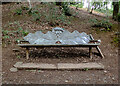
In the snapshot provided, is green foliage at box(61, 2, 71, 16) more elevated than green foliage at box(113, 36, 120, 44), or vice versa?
green foliage at box(61, 2, 71, 16)

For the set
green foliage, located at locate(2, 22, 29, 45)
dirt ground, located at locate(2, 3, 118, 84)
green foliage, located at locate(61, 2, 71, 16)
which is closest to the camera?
dirt ground, located at locate(2, 3, 118, 84)

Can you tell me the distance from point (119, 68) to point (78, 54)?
1457 millimetres

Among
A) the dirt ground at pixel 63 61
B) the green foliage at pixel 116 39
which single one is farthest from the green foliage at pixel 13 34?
the green foliage at pixel 116 39

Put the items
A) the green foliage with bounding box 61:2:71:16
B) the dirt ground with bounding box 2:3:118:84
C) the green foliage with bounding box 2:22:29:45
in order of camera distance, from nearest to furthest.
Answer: the dirt ground with bounding box 2:3:118:84
the green foliage with bounding box 2:22:29:45
the green foliage with bounding box 61:2:71:16

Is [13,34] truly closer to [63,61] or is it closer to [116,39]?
[63,61]

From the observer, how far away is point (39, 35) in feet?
16.3

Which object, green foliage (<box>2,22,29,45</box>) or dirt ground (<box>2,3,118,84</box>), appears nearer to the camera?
dirt ground (<box>2,3,118,84</box>)

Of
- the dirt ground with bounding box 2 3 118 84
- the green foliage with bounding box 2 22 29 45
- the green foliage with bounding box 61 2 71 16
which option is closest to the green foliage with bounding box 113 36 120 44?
the dirt ground with bounding box 2 3 118 84

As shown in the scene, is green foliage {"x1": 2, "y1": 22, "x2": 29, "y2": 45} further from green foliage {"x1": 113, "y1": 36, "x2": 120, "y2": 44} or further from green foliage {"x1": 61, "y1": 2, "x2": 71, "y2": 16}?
green foliage {"x1": 113, "y1": 36, "x2": 120, "y2": 44}

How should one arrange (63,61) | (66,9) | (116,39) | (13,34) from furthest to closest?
(66,9) < (13,34) < (116,39) < (63,61)

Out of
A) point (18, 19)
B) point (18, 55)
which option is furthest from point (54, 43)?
point (18, 19)

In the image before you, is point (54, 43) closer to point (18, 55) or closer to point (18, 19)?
point (18, 55)

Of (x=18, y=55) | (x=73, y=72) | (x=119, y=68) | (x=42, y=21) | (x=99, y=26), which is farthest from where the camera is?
(x=42, y=21)

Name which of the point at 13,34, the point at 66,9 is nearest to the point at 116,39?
the point at 66,9
